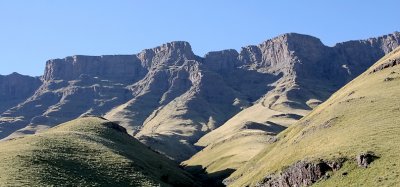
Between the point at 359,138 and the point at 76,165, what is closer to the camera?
the point at 359,138

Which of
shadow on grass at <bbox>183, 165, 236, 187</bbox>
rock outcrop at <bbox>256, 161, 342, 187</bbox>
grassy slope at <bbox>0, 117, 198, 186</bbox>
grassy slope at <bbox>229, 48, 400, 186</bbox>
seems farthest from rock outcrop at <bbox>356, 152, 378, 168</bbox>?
shadow on grass at <bbox>183, 165, 236, 187</bbox>

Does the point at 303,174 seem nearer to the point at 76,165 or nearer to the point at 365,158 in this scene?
the point at 365,158

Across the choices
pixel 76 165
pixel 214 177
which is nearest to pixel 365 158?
pixel 76 165

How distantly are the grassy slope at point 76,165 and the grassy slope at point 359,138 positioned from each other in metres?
22.4

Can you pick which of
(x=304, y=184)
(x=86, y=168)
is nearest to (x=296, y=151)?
(x=304, y=184)

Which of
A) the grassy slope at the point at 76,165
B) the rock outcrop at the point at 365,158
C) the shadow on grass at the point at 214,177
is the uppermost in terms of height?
the rock outcrop at the point at 365,158

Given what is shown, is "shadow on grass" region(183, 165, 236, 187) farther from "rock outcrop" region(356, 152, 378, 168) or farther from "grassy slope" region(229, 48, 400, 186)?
"rock outcrop" region(356, 152, 378, 168)

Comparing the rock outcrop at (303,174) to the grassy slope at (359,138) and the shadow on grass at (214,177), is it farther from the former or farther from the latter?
the shadow on grass at (214,177)

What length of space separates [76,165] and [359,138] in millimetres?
54500

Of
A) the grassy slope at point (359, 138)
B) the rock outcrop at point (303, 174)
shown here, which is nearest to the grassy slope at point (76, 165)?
the grassy slope at point (359, 138)

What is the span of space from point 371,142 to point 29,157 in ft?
211

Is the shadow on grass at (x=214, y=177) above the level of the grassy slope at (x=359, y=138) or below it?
below

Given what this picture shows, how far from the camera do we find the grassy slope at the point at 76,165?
84.0m

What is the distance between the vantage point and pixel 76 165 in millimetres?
96562
